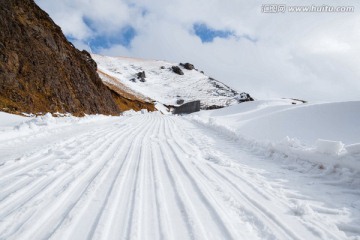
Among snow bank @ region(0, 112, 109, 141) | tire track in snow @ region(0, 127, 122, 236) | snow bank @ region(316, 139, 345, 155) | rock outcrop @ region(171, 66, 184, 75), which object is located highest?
rock outcrop @ region(171, 66, 184, 75)

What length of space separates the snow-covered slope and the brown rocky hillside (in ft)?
235

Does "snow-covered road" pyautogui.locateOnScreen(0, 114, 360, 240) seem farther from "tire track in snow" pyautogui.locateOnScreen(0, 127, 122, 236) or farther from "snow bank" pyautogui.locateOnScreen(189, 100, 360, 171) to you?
"snow bank" pyautogui.locateOnScreen(189, 100, 360, 171)

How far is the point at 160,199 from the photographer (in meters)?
3.56

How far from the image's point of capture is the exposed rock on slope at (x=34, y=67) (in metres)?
13.6

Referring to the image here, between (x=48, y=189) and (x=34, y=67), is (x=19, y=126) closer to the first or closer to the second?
(x=48, y=189)

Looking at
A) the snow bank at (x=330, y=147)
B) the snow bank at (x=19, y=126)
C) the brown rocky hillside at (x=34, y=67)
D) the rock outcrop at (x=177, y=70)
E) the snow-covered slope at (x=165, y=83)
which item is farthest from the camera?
the rock outcrop at (x=177, y=70)

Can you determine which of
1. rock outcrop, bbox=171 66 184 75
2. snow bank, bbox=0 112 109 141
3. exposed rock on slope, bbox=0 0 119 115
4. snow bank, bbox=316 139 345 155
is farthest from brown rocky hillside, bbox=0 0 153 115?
rock outcrop, bbox=171 66 184 75

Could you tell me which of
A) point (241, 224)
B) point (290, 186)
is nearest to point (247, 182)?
point (290, 186)

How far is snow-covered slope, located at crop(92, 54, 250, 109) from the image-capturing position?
10588cm

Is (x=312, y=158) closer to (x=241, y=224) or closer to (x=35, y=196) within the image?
(x=241, y=224)

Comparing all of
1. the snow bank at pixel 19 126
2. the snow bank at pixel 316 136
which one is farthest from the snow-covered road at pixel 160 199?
the snow bank at pixel 19 126

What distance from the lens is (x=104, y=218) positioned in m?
2.89

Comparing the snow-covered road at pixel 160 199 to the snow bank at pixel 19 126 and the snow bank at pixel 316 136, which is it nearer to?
the snow bank at pixel 316 136

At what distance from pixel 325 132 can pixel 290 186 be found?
5.69 m
